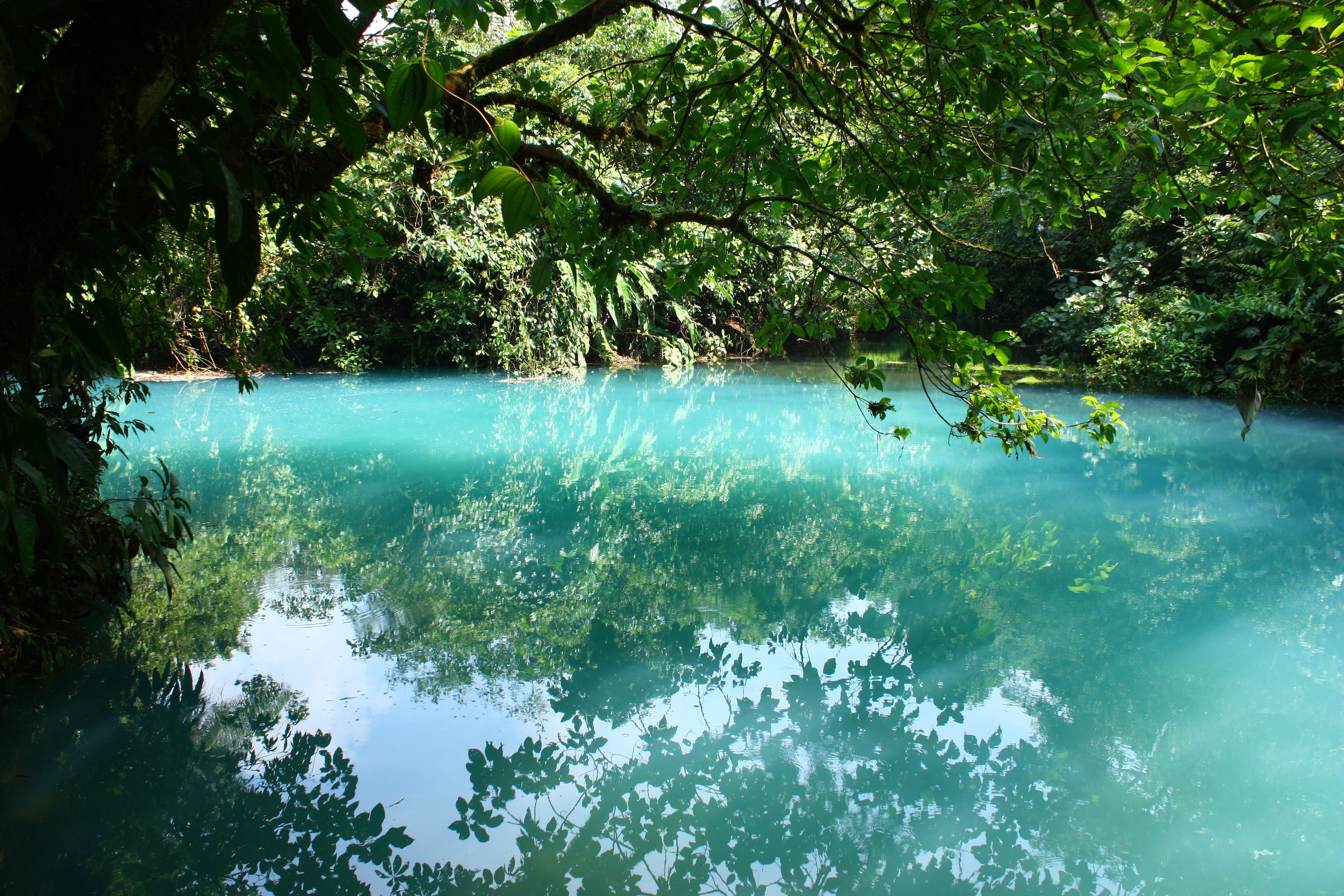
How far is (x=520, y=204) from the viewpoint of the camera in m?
0.86

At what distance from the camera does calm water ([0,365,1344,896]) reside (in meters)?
2.25

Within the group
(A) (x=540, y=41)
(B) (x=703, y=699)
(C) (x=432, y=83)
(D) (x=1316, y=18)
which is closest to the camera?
(C) (x=432, y=83)

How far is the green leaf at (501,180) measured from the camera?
87 centimetres

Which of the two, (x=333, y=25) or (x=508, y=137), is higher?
(x=333, y=25)

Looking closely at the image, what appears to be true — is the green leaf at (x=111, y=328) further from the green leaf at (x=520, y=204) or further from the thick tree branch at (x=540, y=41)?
the thick tree branch at (x=540, y=41)

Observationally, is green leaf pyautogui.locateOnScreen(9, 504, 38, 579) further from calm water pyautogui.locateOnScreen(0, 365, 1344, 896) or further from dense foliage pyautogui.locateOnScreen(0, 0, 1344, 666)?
calm water pyautogui.locateOnScreen(0, 365, 1344, 896)

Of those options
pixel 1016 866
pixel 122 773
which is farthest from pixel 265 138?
Answer: pixel 1016 866

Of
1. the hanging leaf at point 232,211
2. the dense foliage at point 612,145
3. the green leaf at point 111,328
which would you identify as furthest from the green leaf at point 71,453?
the hanging leaf at point 232,211

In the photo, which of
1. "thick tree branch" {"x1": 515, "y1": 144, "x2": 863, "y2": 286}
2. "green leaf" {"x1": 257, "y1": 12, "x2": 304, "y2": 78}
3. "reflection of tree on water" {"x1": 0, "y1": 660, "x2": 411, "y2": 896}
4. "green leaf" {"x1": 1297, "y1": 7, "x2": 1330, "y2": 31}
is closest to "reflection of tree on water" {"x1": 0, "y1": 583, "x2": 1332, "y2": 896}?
"reflection of tree on water" {"x1": 0, "y1": 660, "x2": 411, "y2": 896}

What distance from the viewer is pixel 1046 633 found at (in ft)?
12.5

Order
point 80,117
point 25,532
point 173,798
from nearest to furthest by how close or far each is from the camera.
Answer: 1. point 80,117
2. point 25,532
3. point 173,798

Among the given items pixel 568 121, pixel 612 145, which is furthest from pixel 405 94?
pixel 612 145

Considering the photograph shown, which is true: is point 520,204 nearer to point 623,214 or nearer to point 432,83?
point 432,83

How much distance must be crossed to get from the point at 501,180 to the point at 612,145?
3382 millimetres
